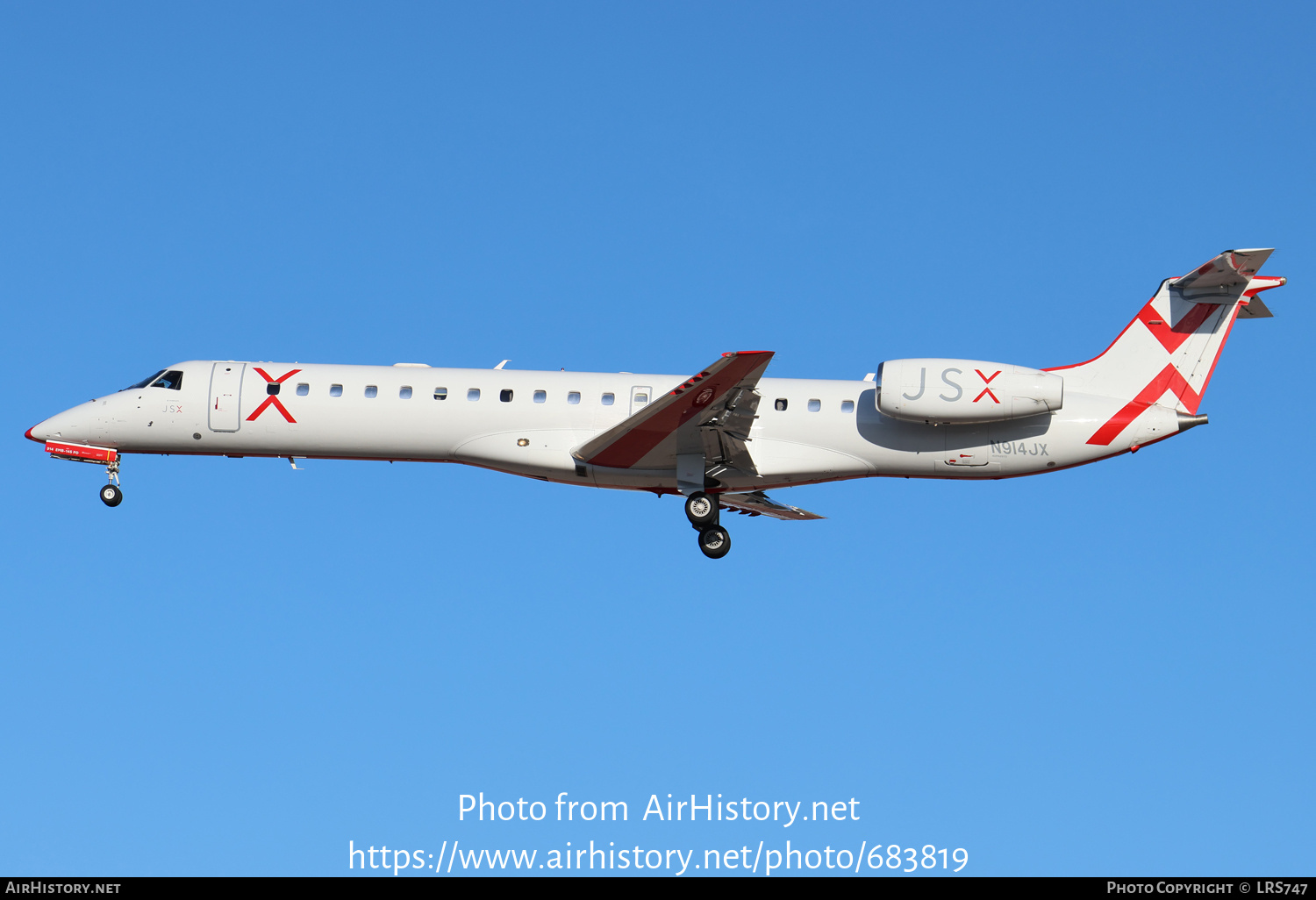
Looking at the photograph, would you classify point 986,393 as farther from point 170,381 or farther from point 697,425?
point 170,381

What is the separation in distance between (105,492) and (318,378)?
462 centimetres

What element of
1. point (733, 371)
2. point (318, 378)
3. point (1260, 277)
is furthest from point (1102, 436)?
point (318, 378)

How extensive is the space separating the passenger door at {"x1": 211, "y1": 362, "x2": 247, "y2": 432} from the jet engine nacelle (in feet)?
38.3

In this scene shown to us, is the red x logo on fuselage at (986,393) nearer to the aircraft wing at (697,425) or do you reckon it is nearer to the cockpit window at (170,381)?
the aircraft wing at (697,425)

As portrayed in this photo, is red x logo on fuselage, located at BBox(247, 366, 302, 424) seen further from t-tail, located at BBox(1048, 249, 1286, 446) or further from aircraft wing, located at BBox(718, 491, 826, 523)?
t-tail, located at BBox(1048, 249, 1286, 446)

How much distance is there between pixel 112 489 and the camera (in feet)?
80.6

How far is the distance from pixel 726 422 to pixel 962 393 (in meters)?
4.03

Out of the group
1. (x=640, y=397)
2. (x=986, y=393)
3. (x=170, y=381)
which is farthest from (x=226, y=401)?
(x=986, y=393)

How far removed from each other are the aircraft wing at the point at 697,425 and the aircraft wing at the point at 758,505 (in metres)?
3.16

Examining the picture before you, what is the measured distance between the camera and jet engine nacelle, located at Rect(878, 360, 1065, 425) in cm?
2234

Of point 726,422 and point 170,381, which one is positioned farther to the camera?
point 170,381

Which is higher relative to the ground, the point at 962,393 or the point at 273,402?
the point at 273,402

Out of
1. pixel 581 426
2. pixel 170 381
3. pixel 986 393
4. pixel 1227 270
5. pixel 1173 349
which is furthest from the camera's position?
pixel 170 381
